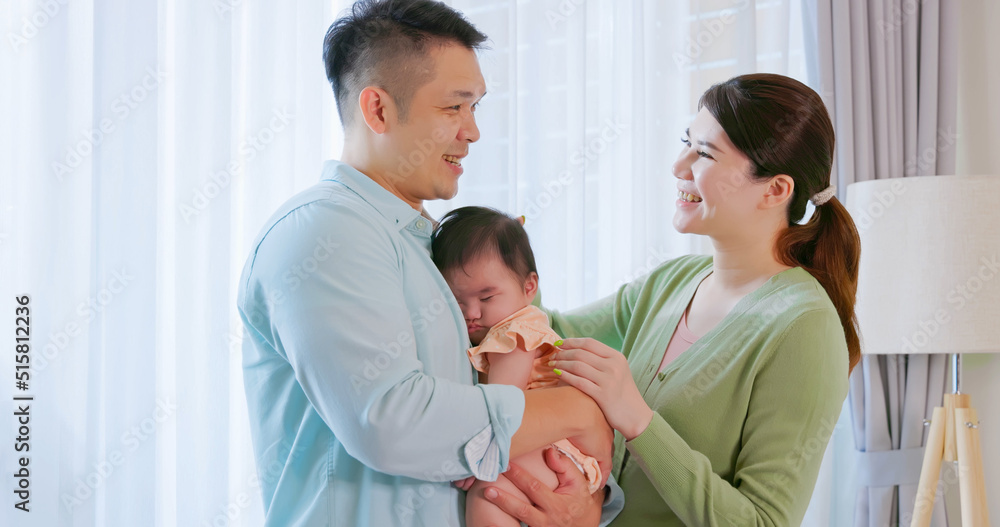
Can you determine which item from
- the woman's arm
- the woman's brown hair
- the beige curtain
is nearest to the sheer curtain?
the woman's arm

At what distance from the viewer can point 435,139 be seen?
1394 millimetres

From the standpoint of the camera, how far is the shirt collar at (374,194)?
130cm

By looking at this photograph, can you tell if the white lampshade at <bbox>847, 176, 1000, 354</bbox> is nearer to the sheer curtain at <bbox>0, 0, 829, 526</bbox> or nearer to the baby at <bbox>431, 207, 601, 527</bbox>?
the sheer curtain at <bbox>0, 0, 829, 526</bbox>

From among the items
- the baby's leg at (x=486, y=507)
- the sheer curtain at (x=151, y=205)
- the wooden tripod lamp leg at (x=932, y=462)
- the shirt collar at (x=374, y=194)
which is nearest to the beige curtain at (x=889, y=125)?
the wooden tripod lamp leg at (x=932, y=462)

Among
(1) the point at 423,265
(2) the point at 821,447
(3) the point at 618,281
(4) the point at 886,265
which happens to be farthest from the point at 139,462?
(4) the point at 886,265

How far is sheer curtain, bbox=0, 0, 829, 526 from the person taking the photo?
5.33ft

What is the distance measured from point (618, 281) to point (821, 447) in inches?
50.4

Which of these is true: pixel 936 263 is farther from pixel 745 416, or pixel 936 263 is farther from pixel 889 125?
pixel 745 416

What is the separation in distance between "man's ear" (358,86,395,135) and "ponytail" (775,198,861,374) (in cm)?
85

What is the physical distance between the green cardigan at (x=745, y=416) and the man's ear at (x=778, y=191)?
0.14 m

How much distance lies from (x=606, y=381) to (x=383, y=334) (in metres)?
0.46

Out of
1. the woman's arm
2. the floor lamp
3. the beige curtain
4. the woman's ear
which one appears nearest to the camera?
the woman's ear

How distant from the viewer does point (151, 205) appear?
69.4 inches

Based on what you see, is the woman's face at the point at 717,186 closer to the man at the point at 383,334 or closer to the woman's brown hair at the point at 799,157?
the woman's brown hair at the point at 799,157
